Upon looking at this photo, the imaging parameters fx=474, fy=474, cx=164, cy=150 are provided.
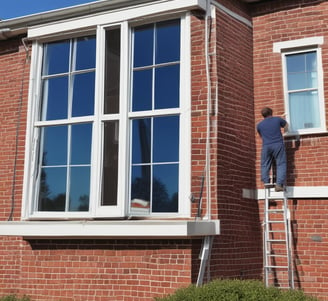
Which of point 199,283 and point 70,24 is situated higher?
point 70,24

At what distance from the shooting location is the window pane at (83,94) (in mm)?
8086

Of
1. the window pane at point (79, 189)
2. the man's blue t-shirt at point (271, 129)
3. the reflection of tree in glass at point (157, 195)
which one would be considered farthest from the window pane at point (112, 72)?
the man's blue t-shirt at point (271, 129)

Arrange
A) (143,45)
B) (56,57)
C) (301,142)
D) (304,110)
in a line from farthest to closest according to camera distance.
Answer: (56,57) → (304,110) → (301,142) → (143,45)

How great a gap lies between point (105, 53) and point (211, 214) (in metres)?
3.25

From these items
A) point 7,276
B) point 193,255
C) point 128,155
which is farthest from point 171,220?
point 7,276

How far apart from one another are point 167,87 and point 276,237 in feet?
10.3

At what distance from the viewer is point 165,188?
290 inches

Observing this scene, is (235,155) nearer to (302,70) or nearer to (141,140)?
(141,140)

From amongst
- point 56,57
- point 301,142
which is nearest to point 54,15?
point 56,57

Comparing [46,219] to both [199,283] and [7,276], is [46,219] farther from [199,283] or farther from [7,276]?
[199,283]

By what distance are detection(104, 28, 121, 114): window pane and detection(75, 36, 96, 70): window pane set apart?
0.30 m

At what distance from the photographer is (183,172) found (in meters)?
7.32

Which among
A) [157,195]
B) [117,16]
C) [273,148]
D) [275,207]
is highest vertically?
[117,16]

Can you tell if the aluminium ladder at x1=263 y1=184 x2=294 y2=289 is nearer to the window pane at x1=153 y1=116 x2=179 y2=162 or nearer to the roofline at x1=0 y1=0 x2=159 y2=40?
the window pane at x1=153 y1=116 x2=179 y2=162
